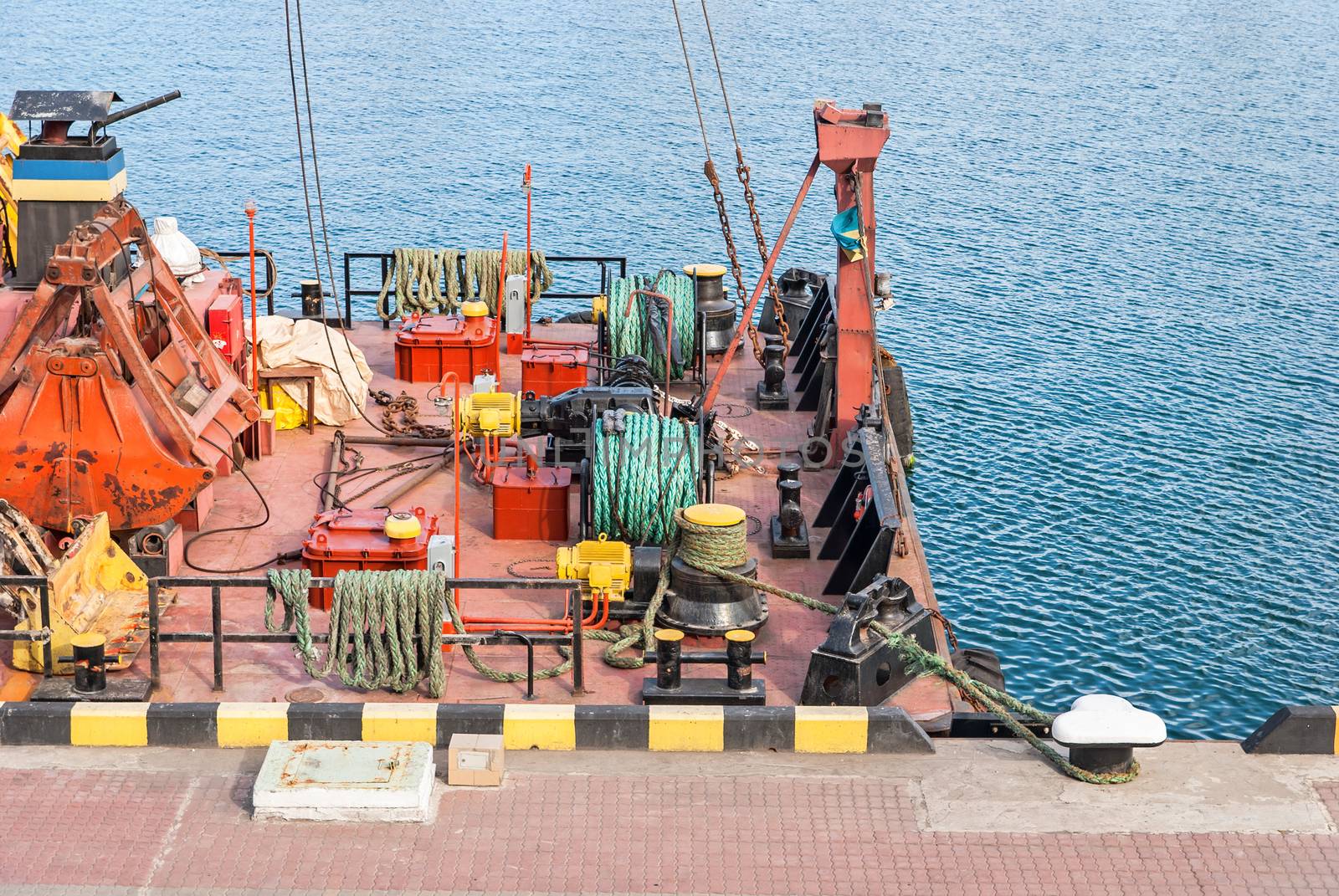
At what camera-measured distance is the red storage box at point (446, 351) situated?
21281mm

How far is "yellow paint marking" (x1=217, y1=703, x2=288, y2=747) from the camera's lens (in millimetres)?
11477

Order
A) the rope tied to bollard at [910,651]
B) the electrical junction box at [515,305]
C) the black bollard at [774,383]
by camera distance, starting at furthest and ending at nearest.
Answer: the electrical junction box at [515,305] → the black bollard at [774,383] → the rope tied to bollard at [910,651]

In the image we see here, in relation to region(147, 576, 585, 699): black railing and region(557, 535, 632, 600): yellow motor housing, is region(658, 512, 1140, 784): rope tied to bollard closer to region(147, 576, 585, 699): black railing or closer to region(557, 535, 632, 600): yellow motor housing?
region(557, 535, 632, 600): yellow motor housing

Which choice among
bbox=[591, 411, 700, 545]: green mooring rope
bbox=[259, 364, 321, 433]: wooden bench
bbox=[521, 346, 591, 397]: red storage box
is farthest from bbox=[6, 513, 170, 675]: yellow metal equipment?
bbox=[521, 346, 591, 397]: red storage box

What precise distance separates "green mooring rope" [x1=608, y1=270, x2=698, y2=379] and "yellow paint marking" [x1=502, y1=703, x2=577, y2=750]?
952cm

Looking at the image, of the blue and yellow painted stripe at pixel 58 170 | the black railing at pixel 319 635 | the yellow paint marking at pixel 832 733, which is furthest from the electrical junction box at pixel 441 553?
the blue and yellow painted stripe at pixel 58 170

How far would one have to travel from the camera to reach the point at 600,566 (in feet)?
46.5

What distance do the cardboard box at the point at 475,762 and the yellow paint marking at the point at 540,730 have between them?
1.28 ft

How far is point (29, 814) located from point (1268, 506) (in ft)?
67.8

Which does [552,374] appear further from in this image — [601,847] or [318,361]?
[601,847]

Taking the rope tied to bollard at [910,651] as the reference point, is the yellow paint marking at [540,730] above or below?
below

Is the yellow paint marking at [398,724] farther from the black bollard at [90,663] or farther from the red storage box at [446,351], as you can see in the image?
the red storage box at [446,351]

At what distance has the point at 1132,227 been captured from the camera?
4278 cm

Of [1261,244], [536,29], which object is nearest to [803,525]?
[1261,244]
